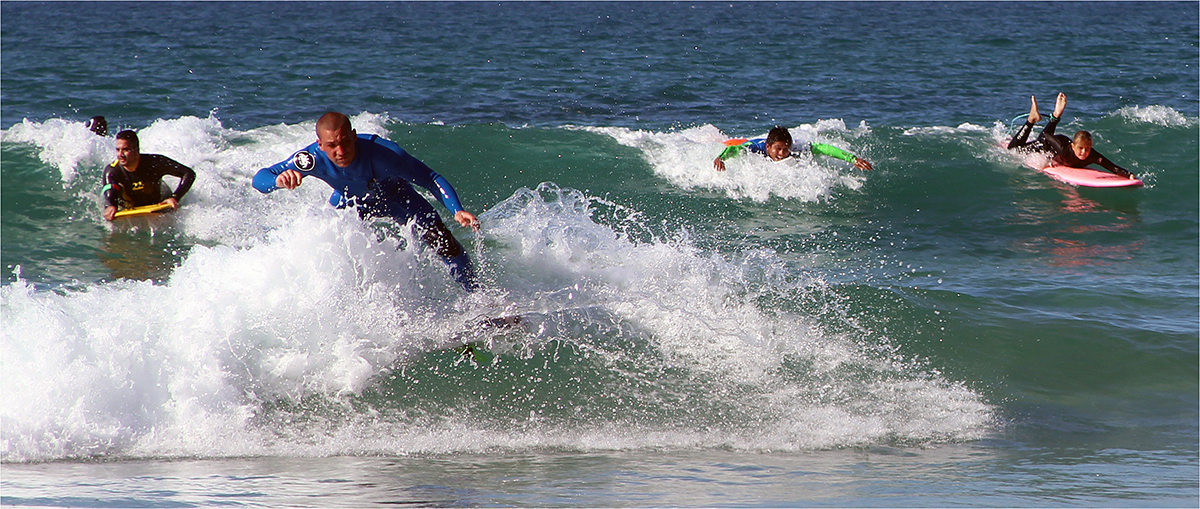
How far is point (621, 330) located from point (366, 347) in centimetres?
173

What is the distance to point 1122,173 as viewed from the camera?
487 inches

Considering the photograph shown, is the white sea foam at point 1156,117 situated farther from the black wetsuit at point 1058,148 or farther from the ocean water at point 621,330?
the black wetsuit at point 1058,148

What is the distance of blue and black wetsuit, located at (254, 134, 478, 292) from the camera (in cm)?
603

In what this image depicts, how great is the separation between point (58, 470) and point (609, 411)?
2874 millimetres

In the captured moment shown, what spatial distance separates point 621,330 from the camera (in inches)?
277

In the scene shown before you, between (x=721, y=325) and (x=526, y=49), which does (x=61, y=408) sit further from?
(x=526, y=49)

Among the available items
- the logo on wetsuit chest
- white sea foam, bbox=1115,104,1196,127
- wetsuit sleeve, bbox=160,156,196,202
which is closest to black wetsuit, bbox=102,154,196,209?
wetsuit sleeve, bbox=160,156,196,202

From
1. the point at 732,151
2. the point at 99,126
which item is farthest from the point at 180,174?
the point at 732,151

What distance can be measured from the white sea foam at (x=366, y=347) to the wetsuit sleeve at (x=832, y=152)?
3.34m

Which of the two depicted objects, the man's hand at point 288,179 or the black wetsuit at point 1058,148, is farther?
the black wetsuit at point 1058,148

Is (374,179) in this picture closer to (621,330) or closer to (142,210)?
(621,330)

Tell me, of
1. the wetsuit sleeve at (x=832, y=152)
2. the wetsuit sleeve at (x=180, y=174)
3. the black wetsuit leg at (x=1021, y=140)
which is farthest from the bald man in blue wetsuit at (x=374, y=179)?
the black wetsuit leg at (x=1021, y=140)

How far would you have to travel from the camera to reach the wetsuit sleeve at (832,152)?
36.2ft

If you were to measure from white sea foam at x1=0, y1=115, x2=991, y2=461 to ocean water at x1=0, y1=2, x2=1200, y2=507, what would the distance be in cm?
2
